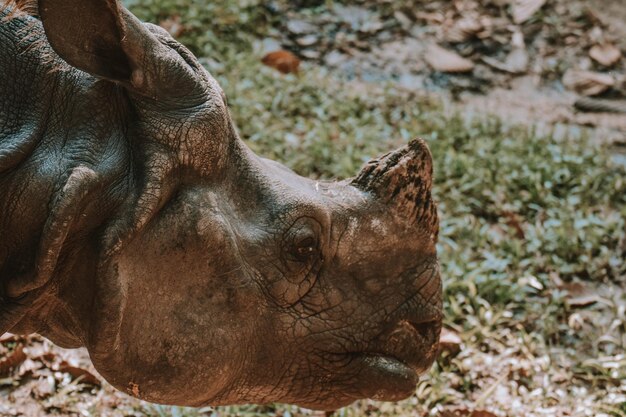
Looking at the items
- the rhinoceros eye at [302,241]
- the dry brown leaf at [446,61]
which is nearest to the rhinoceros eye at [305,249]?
the rhinoceros eye at [302,241]

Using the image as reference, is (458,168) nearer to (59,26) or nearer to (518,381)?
(518,381)

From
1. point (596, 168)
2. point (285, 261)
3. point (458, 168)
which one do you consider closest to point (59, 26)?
point (285, 261)

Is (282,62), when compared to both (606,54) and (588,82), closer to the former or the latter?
(588,82)

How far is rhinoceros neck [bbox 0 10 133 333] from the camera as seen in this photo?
6.98 ft

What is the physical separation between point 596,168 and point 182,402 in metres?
4.31

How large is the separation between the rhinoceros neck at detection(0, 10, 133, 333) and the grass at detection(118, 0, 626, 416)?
1.86 metres

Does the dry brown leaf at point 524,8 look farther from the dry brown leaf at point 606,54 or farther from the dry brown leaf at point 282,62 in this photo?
the dry brown leaf at point 282,62

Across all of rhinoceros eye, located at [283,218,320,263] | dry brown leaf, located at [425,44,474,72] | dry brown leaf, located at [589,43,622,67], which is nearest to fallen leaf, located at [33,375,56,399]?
rhinoceros eye, located at [283,218,320,263]

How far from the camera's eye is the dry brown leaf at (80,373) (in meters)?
4.09

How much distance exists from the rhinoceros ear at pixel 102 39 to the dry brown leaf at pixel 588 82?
5692mm

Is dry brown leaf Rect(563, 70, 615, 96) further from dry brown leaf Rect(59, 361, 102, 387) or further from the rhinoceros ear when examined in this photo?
the rhinoceros ear

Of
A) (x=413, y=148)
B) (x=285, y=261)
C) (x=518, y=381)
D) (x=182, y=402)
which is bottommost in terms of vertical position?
(x=518, y=381)

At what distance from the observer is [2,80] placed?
2.22m

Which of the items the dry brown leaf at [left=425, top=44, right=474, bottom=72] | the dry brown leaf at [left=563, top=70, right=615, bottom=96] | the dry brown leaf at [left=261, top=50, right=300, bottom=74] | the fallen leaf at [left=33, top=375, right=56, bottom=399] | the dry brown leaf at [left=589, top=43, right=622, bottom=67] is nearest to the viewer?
the fallen leaf at [left=33, top=375, right=56, bottom=399]
